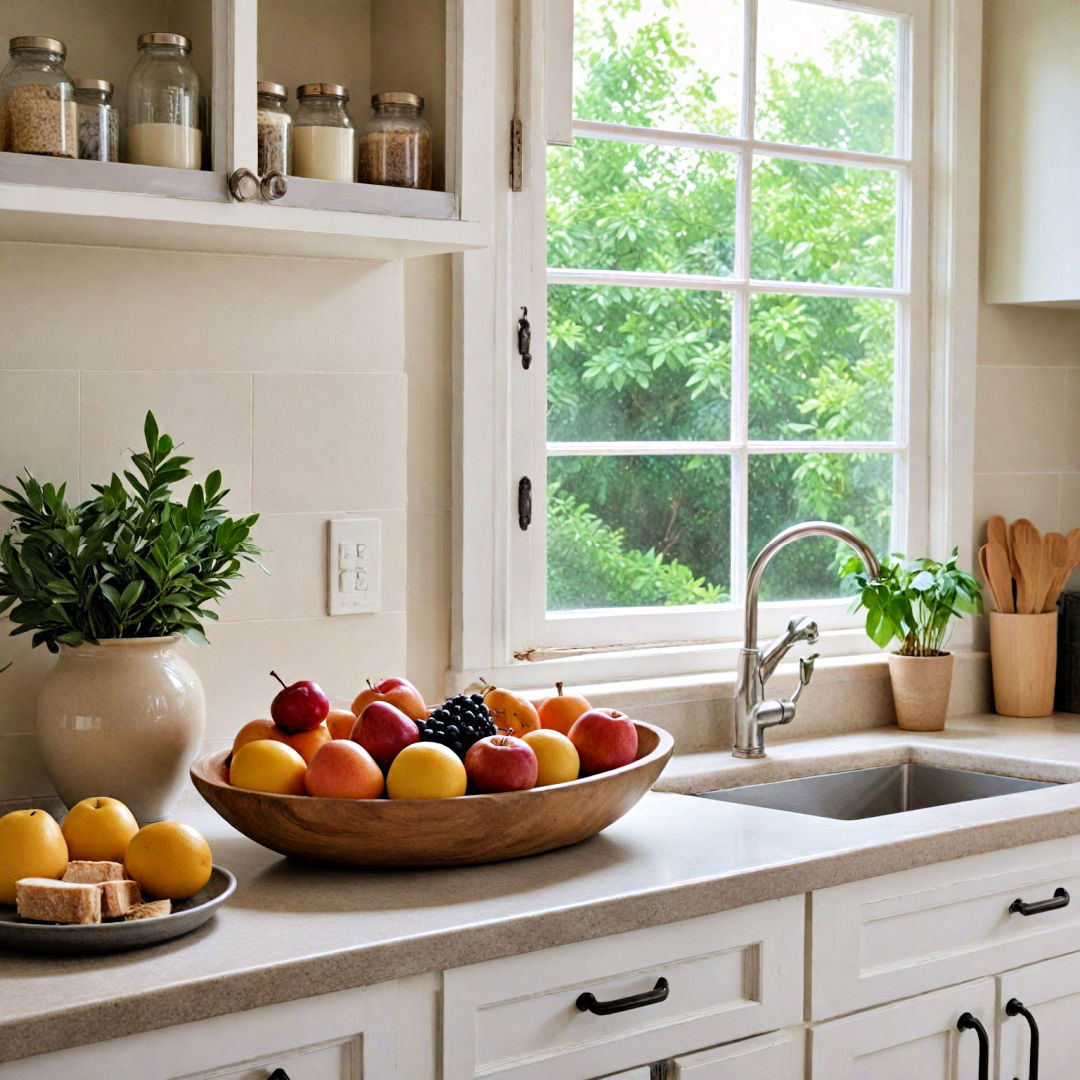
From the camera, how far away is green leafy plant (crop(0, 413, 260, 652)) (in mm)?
1685

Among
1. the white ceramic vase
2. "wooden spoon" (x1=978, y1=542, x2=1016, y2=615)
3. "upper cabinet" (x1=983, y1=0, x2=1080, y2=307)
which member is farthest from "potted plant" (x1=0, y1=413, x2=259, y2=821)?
"upper cabinet" (x1=983, y1=0, x2=1080, y2=307)

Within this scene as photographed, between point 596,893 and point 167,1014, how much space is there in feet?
1.52

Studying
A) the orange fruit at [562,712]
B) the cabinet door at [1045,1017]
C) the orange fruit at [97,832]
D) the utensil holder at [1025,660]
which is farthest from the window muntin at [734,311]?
the orange fruit at [97,832]

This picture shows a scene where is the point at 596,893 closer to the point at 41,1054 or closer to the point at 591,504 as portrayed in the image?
the point at 41,1054

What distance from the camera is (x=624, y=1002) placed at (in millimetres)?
1532

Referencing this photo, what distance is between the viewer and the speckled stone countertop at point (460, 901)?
125cm

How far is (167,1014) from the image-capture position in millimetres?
1248

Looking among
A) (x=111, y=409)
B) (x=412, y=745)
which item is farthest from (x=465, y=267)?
(x=412, y=745)

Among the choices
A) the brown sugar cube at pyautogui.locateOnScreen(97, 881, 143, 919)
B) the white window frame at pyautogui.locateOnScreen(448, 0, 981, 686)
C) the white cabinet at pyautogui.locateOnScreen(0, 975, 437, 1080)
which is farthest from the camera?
the white window frame at pyautogui.locateOnScreen(448, 0, 981, 686)

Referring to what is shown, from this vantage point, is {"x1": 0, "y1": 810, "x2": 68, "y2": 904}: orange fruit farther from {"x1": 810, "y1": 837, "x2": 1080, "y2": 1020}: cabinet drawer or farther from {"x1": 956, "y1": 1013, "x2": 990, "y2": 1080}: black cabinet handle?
{"x1": 956, "y1": 1013, "x2": 990, "y2": 1080}: black cabinet handle

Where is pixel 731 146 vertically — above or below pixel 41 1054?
above

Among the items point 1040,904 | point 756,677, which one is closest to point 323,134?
point 756,677

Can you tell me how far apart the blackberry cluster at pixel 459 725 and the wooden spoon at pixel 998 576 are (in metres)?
1.31

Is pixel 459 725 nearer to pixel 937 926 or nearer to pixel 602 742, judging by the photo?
pixel 602 742
